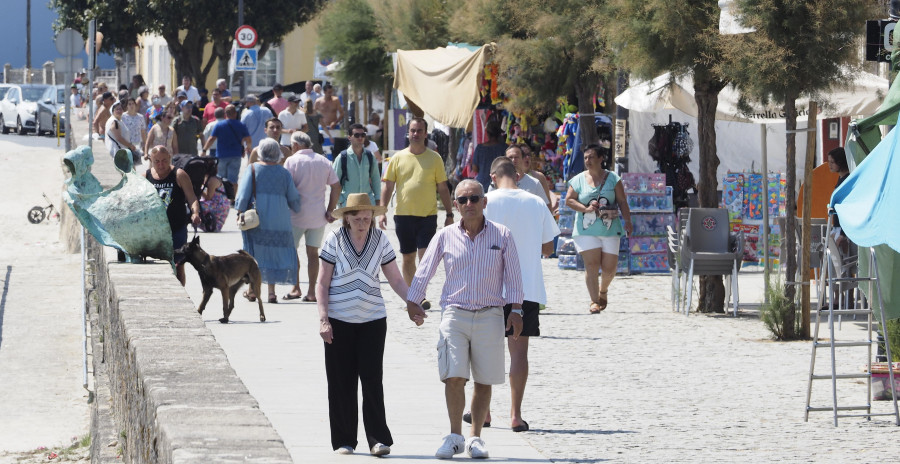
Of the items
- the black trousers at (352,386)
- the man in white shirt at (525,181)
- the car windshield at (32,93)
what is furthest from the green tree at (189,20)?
the black trousers at (352,386)

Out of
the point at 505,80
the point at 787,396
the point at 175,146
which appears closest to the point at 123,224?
the point at 787,396

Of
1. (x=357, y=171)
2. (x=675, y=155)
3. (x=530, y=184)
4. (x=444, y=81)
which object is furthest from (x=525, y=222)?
(x=675, y=155)

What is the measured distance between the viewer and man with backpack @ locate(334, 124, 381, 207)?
1596cm

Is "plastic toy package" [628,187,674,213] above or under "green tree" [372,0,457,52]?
under

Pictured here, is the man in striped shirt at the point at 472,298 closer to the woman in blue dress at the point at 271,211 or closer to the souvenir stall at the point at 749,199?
the woman in blue dress at the point at 271,211

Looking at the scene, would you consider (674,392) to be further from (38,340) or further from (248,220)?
(38,340)

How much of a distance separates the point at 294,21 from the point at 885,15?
44233 mm

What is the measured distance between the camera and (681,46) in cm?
1378

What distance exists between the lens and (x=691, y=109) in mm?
17078

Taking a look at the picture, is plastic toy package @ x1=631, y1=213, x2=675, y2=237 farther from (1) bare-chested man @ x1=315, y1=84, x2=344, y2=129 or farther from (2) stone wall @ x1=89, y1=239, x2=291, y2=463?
Answer: (1) bare-chested man @ x1=315, y1=84, x2=344, y2=129

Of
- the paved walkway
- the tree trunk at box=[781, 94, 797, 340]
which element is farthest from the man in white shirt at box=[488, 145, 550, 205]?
the paved walkway

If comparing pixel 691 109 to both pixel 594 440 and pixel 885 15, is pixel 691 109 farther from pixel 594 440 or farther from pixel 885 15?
pixel 594 440

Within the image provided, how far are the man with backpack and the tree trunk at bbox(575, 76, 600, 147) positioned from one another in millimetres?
4666

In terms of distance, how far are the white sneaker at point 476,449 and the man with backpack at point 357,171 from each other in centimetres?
785
